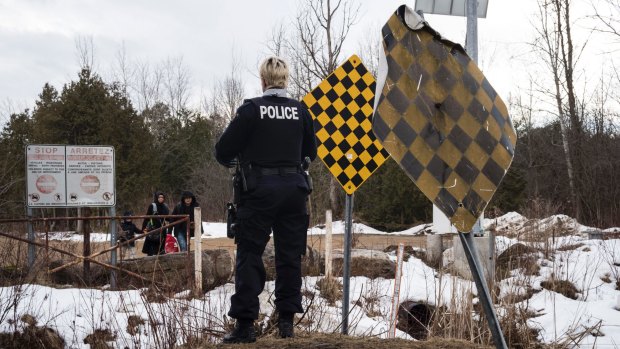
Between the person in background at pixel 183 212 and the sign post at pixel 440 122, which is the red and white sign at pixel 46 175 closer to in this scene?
the person in background at pixel 183 212

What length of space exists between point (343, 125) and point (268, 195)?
1770 millimetres

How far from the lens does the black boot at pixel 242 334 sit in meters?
4.15

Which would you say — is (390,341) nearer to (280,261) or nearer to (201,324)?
(280,261)

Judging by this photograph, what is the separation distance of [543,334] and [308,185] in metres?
3.64

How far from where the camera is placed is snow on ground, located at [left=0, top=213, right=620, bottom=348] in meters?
5.04

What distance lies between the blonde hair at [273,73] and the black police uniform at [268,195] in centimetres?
6

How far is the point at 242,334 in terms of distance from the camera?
13.7ft

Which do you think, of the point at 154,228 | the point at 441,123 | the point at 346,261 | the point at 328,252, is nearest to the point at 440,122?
the point at 441,123

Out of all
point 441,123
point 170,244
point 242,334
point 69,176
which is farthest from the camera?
point 170,244

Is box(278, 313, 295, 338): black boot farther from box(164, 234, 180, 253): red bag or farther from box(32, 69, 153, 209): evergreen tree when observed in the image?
box(32, 69, 153, 209): evergreen tree

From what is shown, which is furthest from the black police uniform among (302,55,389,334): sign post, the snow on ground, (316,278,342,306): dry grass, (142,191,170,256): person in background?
(142,191,170,256): person in background

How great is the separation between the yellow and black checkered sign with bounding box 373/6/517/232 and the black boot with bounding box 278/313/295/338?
7.59 feet

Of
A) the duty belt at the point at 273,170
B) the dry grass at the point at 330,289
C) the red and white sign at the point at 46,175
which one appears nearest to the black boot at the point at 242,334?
the duty belt at the point at 273,170

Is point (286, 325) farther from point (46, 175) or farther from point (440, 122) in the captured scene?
point (46, 175)
